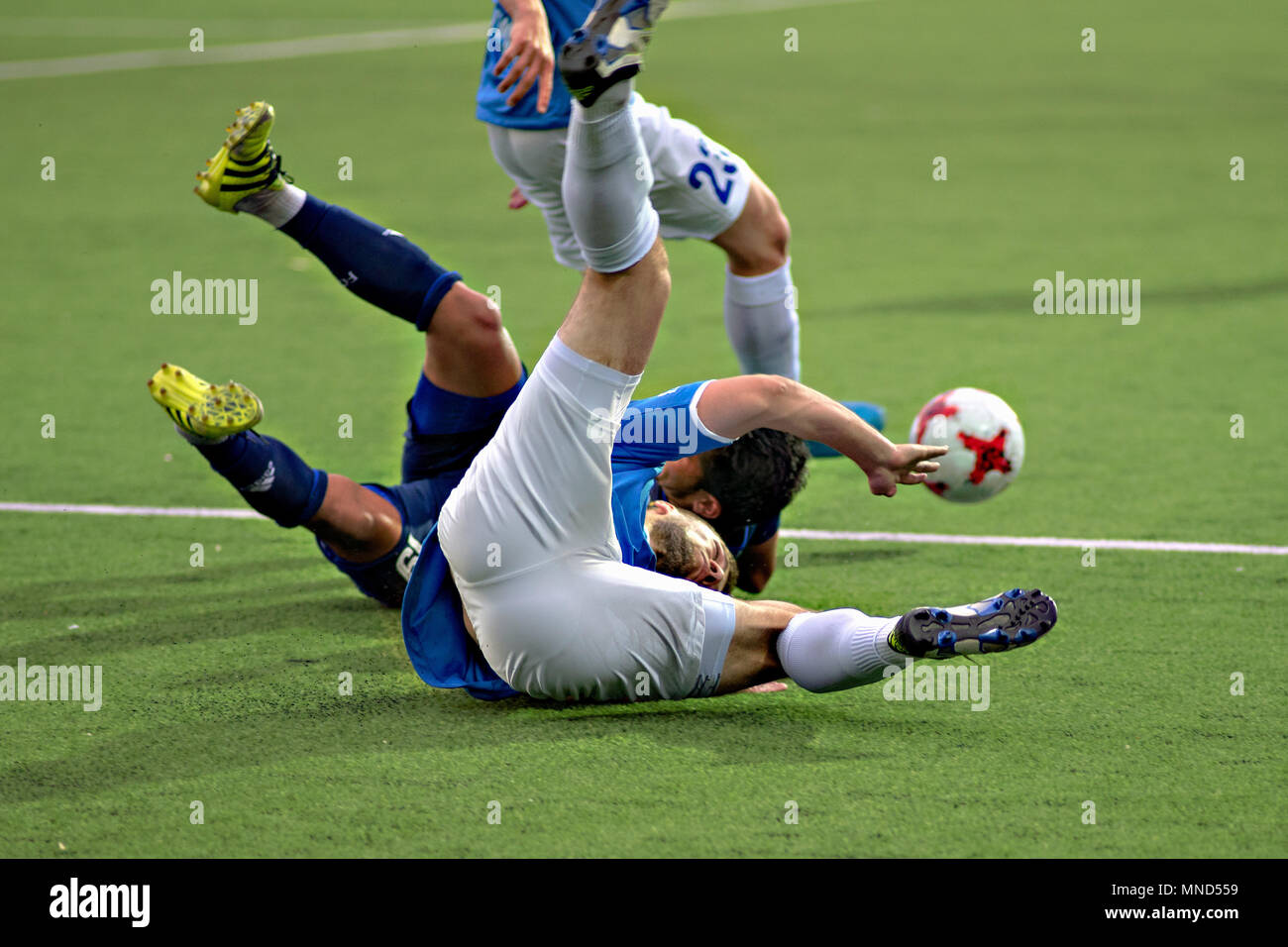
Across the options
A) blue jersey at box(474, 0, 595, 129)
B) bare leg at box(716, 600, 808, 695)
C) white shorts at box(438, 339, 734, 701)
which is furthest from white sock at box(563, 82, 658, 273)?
blue jersey at box(474, 0, 595, 129)

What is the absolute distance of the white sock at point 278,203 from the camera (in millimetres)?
4320

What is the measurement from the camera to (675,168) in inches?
187

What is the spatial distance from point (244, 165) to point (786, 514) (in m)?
1.96

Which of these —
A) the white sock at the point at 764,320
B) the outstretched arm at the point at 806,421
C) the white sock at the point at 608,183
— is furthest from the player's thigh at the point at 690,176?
the white sock at the point at 608,183

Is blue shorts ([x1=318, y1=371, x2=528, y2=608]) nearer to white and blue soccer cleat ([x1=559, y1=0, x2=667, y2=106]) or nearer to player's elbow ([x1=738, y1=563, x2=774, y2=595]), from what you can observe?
player's elbow ([x1=738, y1=563, x2=774, y2=595])

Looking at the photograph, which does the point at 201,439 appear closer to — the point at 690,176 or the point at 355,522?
the point at 355,522

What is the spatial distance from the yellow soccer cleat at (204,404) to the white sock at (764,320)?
1541 millimetres

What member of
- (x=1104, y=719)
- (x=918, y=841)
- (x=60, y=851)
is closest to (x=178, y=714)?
(x=60, y=851)

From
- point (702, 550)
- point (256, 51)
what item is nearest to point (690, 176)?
point (702, 550)

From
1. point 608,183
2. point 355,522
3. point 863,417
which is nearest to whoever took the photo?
point 608,183

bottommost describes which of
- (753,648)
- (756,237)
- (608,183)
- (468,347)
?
(753,648)

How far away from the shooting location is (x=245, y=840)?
9.84 feet

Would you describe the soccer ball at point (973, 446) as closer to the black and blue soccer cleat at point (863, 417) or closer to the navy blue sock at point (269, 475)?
the black and blue soccer cleat at point (863, 417)

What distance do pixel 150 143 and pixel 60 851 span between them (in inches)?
396
